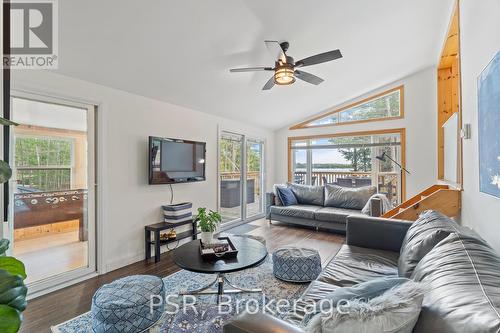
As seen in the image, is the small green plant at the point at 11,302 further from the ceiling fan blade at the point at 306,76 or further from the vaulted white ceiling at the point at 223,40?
the ceiling fan blade at the point at 306,76

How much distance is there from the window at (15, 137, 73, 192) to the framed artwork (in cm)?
370

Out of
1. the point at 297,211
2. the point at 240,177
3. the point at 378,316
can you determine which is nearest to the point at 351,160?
the point at 297,211

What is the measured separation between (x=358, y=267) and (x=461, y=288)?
3.88 ft

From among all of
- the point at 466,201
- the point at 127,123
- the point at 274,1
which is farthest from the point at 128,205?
the point at 466,201

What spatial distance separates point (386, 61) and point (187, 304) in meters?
4.56

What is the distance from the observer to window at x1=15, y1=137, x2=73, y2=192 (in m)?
2.44

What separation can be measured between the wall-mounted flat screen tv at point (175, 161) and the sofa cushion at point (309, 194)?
7.64ft

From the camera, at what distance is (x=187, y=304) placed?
88.7 inches

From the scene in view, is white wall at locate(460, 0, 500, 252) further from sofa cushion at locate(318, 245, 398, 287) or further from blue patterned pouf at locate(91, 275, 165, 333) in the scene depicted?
blue patterned pouf at locate(91, 275, 165, 333)

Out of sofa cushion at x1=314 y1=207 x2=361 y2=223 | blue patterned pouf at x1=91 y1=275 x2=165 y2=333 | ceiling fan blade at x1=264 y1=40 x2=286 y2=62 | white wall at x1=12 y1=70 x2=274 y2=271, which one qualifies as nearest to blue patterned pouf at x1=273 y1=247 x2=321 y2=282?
blue patterned pouf at x1=91 y1=275 x2=165 y2=333

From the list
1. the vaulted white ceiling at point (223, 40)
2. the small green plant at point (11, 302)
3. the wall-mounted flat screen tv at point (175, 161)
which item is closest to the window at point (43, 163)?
the vaulted white ceiling at point (223, 40)

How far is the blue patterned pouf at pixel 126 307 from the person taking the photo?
5.56 ft

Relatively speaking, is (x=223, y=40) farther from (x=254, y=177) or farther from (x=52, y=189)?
(x=254, y=177)

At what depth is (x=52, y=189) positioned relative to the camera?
2.67 m
